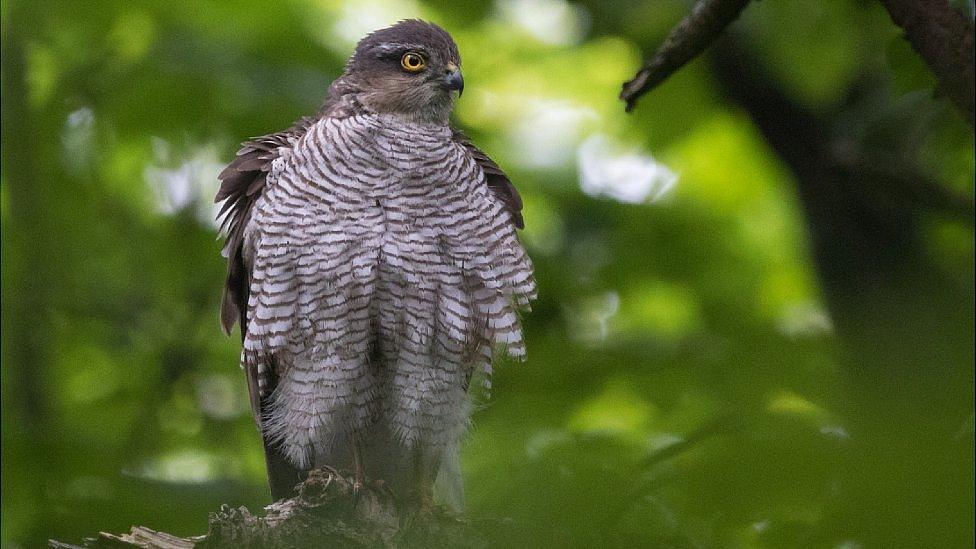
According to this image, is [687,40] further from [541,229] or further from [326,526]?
[541,229]

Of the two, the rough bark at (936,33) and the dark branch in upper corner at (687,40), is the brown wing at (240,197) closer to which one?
the dark branch in upper corner at (687,40)

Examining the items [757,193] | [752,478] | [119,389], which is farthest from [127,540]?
[757,193]

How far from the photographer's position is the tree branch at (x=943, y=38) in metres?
3.87

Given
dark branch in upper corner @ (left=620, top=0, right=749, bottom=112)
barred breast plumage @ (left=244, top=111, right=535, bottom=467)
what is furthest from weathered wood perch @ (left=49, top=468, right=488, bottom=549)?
dark branch in upper corner @ (left=620, top=0, right=749, bottom=112)

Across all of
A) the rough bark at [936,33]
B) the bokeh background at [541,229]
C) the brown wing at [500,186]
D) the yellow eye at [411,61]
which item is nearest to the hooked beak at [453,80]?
the yellow eye at [411,61]

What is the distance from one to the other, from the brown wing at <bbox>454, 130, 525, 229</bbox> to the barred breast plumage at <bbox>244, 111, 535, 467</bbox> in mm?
113

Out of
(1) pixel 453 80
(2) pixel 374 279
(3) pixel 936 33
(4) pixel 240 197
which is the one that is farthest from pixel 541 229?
(3) pixel 936 33

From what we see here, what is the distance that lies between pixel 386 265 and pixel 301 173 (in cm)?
59

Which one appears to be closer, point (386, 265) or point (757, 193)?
point (386, 265)

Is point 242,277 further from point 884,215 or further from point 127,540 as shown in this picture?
point 884,215

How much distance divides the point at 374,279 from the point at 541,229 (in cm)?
375

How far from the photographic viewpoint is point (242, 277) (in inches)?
211

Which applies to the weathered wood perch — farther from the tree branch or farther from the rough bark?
the tree branch

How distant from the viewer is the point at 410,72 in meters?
5.41
